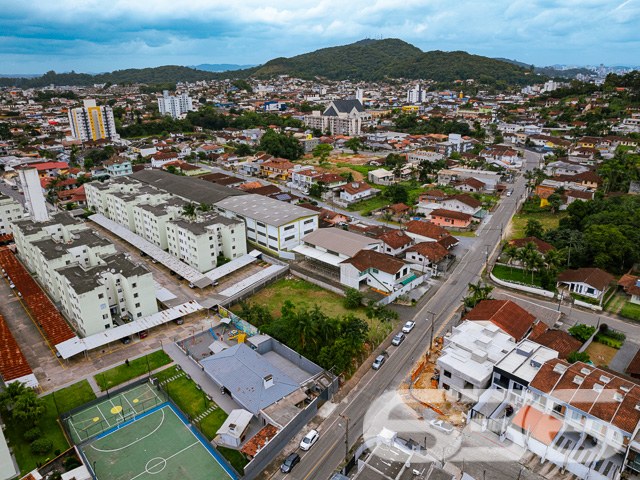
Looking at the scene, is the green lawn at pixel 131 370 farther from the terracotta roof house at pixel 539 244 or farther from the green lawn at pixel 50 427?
the terracotta roof house at pixel 539 244

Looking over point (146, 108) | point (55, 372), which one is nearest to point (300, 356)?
point (55, 372)

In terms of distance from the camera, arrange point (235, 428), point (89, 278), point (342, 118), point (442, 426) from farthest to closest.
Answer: point (342, 118)
point (89, 278)
point (442, 426)
point (235, 428)

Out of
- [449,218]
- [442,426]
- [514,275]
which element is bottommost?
[442,426]

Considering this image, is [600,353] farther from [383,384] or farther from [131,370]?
[131,370]

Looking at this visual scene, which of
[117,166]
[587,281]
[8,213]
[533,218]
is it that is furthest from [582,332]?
[117,166]

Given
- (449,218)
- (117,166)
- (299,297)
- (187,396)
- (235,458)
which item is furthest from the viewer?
(117,166)

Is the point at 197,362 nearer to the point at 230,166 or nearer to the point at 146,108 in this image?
the point at 230,166

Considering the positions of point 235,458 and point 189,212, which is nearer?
point 235,458

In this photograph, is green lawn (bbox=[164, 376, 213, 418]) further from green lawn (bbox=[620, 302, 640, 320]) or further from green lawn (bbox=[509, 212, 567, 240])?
green lawn (bbox=[509, 212, 567, 240])
